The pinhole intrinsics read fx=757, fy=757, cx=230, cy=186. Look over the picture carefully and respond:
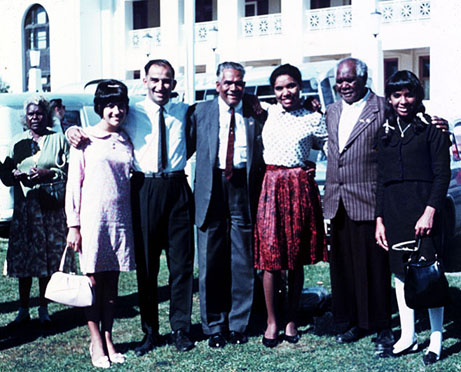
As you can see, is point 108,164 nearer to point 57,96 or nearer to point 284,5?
point 57,96

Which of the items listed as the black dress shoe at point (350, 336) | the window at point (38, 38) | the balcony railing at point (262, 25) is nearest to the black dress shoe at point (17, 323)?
the black dress shoe at point (350, 336)

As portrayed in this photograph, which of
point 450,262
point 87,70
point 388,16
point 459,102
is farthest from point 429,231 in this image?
point 87,70

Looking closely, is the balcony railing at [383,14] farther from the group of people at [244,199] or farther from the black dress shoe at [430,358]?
the black dress shoe at [430,358]

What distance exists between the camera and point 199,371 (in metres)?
5.02

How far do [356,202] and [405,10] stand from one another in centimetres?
2014

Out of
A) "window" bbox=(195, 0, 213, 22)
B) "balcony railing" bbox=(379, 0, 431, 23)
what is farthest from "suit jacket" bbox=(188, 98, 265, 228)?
"window" bbox=(195, 0, 213, 22)

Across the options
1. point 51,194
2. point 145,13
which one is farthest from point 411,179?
point 145,13

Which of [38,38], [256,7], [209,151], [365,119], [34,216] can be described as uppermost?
[256,7]

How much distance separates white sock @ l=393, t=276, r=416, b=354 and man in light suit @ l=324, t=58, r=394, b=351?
0.39ft

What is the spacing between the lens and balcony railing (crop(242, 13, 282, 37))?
1055 inches

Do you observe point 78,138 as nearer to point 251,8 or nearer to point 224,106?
point 224,106

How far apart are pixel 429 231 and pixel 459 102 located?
1781cm

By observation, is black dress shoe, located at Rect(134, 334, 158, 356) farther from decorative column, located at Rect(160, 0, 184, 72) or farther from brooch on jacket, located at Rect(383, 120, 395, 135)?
decorative column, located at Rect(160, 0, 184, 72)

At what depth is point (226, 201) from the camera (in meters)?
5.58
